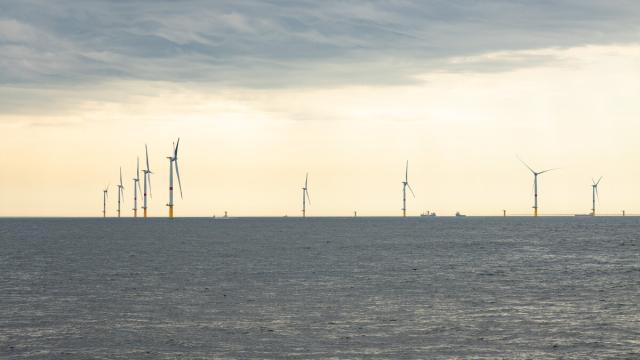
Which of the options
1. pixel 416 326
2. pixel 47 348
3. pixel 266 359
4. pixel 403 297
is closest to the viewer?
pixel 266 359

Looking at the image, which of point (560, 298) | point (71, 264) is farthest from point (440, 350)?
point (71, 264)

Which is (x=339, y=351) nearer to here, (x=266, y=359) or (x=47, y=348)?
(x=266, y=359)

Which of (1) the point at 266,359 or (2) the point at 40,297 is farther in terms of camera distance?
(2) the point at 40,297

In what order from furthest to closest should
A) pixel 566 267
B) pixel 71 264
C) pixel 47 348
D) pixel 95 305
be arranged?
pixel 71 264 → pixel 566 267 → pixel 95 305 → pixel 47 348

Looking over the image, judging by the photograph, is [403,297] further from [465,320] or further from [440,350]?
[440,350]

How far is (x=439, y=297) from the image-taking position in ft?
279

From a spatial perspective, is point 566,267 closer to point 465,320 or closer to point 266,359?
point 465,320

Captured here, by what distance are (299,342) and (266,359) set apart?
19.8 feet

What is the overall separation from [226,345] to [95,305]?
26862mm

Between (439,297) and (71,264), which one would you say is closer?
(439,297)

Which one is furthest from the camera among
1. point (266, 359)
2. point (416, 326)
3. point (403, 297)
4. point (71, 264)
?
point (71, 264)

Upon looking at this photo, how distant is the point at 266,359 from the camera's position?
5219 centimetres

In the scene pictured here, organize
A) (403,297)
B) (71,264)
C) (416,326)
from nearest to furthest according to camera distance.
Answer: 1. (416,326)
2. (403,297)
3. (71,264)

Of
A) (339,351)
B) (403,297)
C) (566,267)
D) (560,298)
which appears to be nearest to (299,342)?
(339,351)
